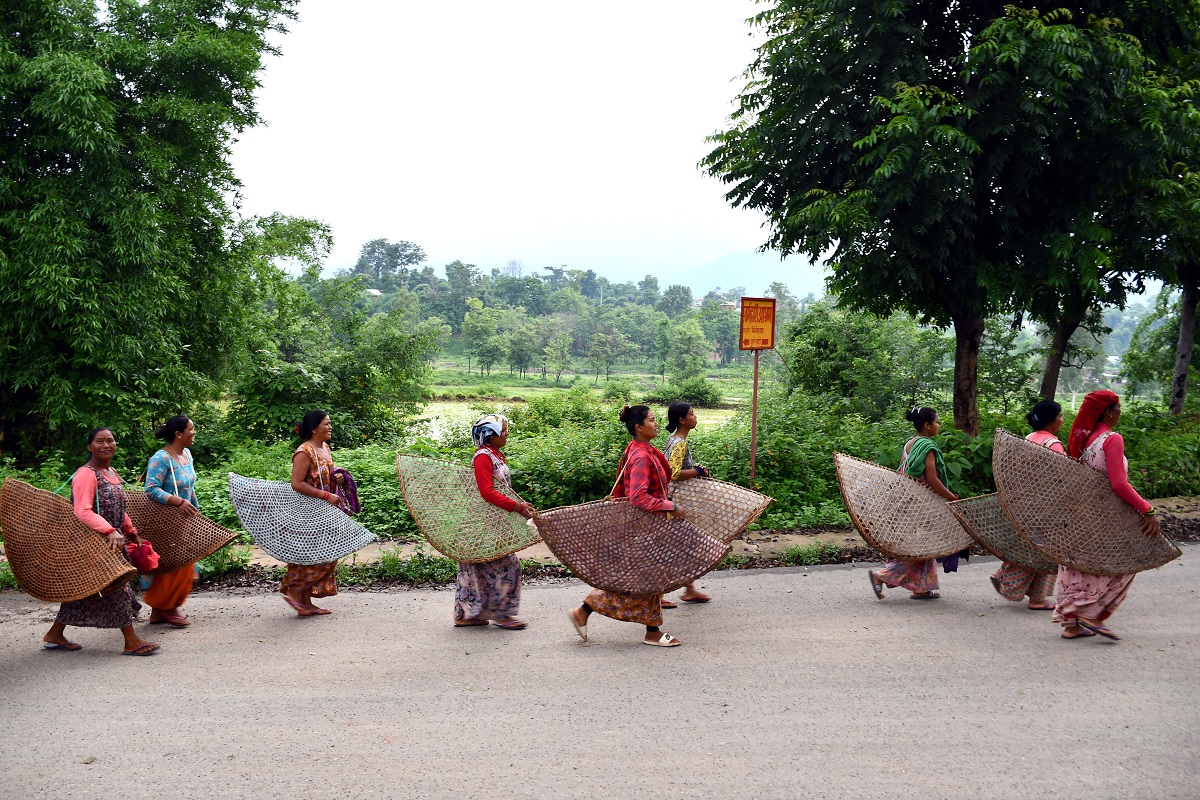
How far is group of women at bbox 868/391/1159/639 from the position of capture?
559cm

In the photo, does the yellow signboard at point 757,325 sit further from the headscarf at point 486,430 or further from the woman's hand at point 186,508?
the woman's hand at point 186,508

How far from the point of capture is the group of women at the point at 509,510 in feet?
17.6

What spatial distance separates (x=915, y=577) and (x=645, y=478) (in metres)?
2.51

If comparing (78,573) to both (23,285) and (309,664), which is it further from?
(23,285)

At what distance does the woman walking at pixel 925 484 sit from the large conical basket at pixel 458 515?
2.84 meters

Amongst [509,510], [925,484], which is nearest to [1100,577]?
[925,484]

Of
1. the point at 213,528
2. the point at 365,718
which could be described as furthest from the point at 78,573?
the point at 365,718

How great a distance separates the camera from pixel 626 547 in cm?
556

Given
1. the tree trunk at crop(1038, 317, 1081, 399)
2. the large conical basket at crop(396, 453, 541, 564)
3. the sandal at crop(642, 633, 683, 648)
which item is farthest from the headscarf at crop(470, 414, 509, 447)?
the tree trunk at crop(1038, 317, 1081, 399)

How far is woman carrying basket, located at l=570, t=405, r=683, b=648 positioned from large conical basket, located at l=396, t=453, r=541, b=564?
0.67 meters

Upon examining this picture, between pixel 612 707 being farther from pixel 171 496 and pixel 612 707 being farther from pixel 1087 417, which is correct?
pixel 1087 417

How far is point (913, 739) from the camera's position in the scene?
13.7 feet

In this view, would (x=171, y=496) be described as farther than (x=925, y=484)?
Answer: No

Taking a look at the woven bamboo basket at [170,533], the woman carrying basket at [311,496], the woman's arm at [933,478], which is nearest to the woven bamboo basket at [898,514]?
the woman's arm at [933,478]
